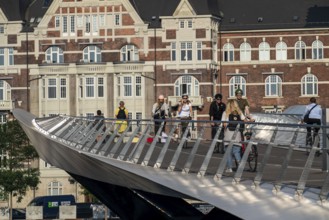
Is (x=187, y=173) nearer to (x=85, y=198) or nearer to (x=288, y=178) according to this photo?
(x=288, y=178)

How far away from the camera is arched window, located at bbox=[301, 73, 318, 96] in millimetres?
108688

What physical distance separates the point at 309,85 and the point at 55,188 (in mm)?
18126

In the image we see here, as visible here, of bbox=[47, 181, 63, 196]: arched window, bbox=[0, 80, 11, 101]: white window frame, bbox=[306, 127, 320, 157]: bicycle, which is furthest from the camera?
bbox=[0, 80, 11, 101]: white window frame

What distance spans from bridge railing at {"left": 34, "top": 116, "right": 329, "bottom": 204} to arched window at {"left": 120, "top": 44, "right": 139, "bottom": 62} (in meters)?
75.7

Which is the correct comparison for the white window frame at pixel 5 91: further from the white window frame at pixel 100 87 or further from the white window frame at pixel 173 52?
the white window frame at pixel 173 52

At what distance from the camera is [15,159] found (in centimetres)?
9088

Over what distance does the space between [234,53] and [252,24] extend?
266cm

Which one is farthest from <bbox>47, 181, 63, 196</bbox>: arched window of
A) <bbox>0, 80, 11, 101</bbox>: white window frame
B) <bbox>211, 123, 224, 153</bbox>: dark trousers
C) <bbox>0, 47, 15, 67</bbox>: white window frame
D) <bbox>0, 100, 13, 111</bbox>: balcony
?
<bbox>211, 123, 224, 153</bbox>: dark trousers

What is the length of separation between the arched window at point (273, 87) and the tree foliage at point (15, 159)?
22.5m

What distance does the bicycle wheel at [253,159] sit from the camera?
22087 millimetres

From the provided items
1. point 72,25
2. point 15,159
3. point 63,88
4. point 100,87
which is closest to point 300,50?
point 100,87

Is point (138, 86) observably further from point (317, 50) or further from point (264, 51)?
point (317, 50)

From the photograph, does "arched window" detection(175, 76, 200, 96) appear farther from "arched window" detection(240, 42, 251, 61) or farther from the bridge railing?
the bridge railing

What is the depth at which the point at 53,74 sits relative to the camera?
10888cm
